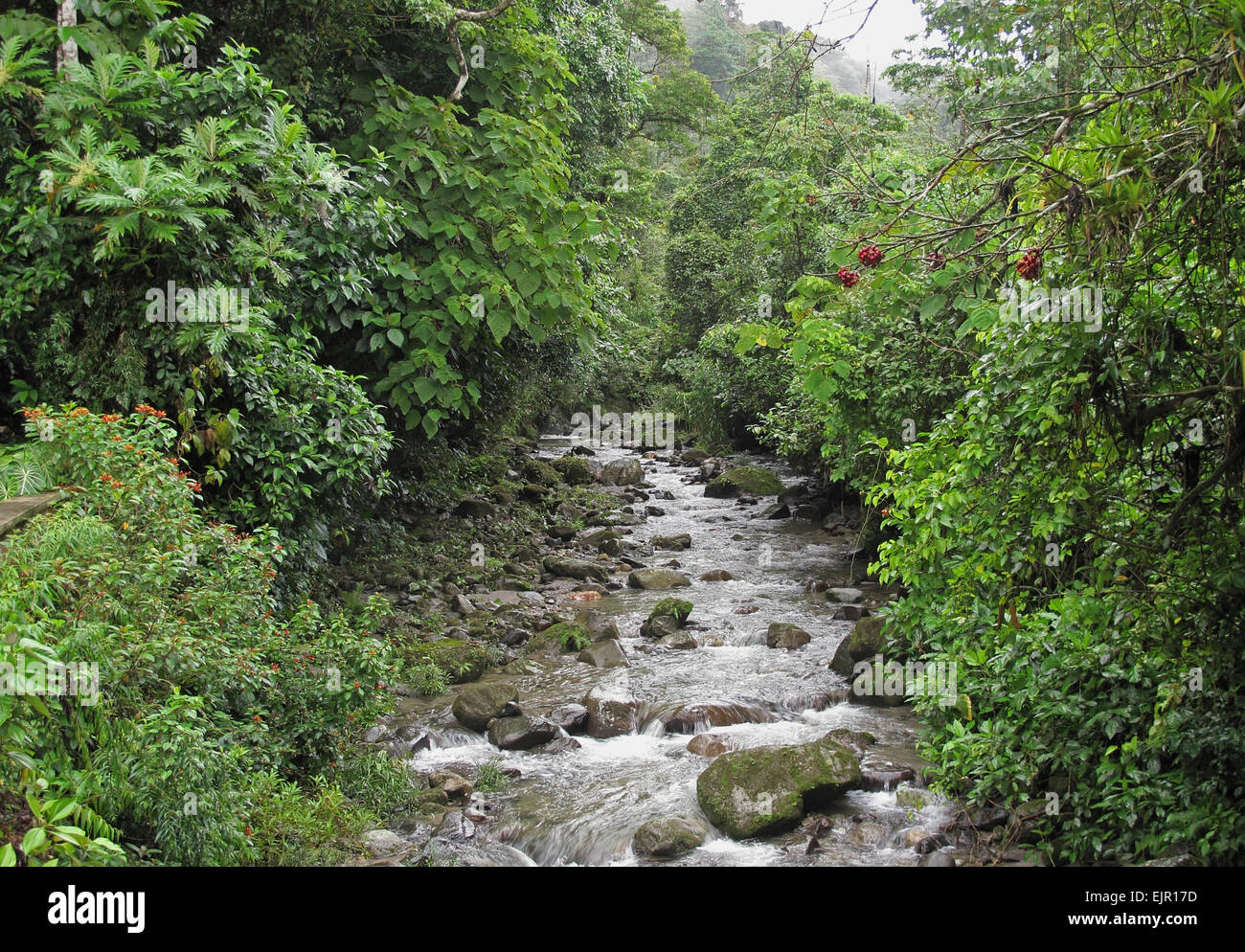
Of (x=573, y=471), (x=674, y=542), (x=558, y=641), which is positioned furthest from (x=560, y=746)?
(x=573, y=471)

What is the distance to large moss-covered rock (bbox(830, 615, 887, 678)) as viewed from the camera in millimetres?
8102

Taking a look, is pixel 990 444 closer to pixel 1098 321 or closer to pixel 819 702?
pixel 1098 321

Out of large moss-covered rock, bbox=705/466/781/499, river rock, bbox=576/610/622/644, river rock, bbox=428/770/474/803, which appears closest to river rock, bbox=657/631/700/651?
river rock, bbox=576/610/622/644

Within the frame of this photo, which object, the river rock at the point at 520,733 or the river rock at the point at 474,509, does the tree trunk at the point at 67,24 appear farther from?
the river rock at the point at 474,509

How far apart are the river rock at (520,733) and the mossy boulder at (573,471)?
11.1 metres

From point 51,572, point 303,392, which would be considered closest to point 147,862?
point 51,572

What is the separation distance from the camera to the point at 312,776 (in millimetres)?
5164

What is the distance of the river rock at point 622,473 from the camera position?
62.7 ft

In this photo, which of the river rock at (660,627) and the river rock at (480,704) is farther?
the river rock at (660,627)

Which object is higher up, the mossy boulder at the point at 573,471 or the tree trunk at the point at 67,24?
the tree trunk at the point at 67,24

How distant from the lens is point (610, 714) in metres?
7.42

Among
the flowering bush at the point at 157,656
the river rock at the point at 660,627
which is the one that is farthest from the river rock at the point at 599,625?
the flowering bush at the point at 157,656

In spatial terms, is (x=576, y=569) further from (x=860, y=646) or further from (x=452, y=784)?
(x=452, y=784)

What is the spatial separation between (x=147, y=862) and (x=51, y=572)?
1334 mm
